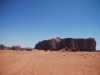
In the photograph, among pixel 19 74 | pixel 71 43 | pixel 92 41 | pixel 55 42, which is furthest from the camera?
pixel 55 42

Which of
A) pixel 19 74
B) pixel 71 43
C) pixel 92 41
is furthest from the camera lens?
pixel 92 41

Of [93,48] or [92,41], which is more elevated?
[92,41]

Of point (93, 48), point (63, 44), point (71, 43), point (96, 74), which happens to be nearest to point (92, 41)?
point (93, 48)

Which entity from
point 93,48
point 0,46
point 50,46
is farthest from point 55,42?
point 0,46

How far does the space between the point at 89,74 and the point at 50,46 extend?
121 m

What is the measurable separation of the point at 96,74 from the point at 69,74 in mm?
1809

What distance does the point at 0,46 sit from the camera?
14475 cm

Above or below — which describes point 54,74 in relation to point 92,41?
below

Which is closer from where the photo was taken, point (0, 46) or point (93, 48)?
point (93, 48)

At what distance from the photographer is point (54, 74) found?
602 centimetres

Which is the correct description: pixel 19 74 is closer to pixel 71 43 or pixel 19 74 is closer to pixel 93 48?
pixel 71 43

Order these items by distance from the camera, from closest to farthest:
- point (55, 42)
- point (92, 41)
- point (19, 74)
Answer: point (19, 74), point (92, 41), point (55, 42)

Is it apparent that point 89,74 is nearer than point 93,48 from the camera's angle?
Yes

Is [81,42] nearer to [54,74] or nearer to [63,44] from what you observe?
[63,44]
